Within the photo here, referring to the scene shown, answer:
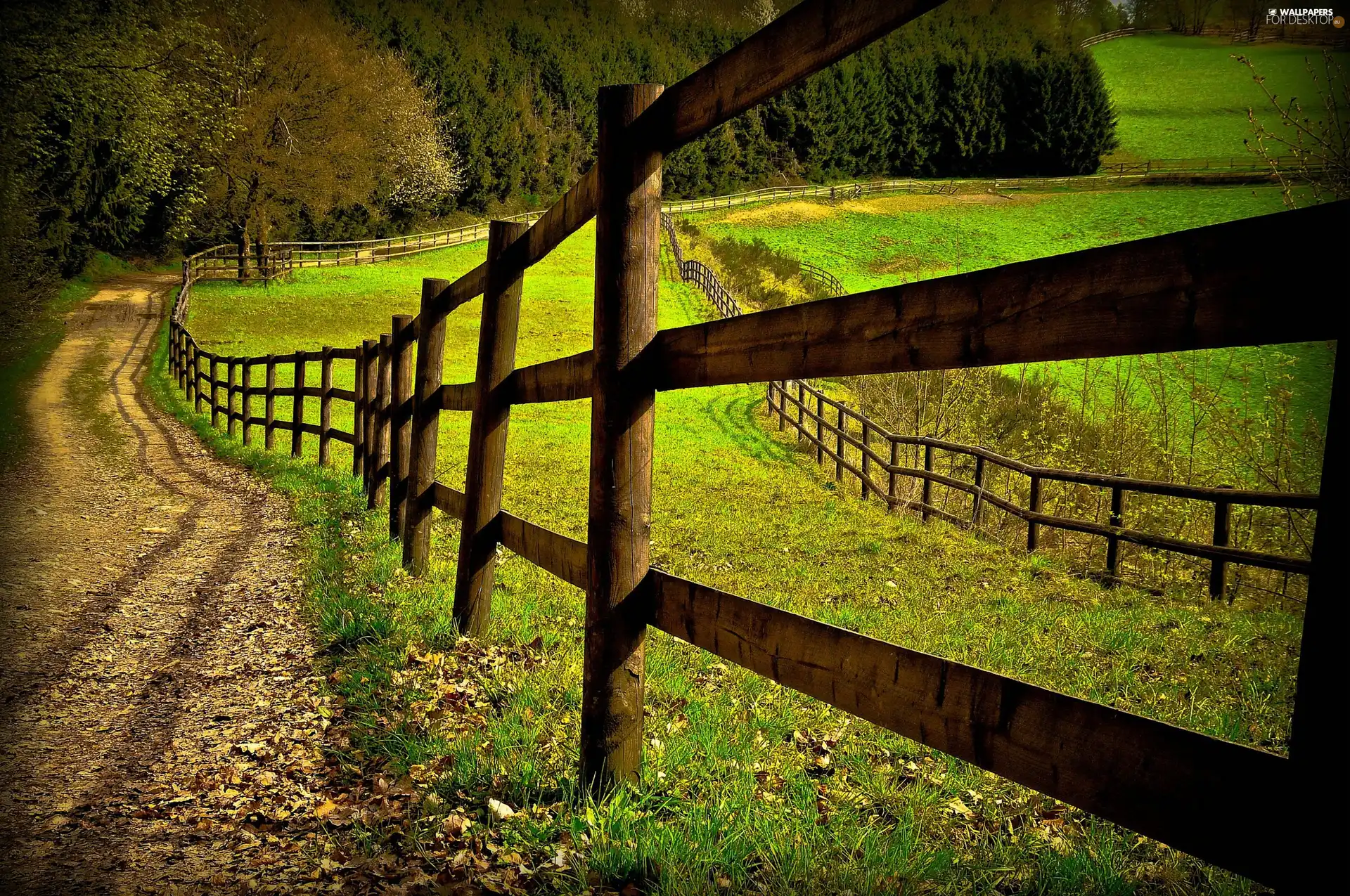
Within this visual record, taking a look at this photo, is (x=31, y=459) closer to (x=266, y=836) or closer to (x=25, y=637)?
(x=25, y=637)

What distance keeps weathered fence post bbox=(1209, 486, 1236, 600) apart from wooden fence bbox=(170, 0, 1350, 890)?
7.63 metres

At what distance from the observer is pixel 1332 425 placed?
46.7 inches

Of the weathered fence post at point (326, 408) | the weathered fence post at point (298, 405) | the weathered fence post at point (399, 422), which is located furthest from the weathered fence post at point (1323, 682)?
the weathered fence post at point (298, 405)

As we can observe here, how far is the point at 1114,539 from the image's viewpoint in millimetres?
9914

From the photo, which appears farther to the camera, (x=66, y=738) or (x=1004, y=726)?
(x=66, y=738)

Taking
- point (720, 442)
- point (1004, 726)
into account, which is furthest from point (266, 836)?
point (720, 442)

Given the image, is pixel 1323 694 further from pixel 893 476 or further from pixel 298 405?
pixel 893 476

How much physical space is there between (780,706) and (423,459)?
3241 millimetres

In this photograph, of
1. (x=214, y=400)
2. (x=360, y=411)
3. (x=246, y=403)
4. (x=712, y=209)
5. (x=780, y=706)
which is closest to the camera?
(x=780, y=706)

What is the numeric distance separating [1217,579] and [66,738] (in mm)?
9492

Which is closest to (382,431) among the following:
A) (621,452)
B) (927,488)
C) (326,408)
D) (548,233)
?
(326,408)

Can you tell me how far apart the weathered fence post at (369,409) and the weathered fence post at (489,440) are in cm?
406

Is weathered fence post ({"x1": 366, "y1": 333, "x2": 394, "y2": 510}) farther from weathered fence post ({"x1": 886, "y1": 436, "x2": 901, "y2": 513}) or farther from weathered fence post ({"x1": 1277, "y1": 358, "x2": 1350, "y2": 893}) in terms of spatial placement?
weathered fence post ({"x1": 886, "y1": 436, "x2": 901, "y2": 513})

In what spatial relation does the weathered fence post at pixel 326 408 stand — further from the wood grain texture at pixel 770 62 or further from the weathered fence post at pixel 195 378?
the wood grain texture at pixel 770 62
